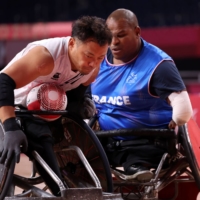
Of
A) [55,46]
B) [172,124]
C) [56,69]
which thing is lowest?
[172,124]

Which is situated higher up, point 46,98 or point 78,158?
point 46,98

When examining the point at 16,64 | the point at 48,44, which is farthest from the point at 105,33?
the point at 16,64

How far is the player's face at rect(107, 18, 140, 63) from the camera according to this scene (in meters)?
3.53

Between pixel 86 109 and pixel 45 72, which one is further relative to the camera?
pixel 86 109

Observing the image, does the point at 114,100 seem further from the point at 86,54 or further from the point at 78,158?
the point at 86,54

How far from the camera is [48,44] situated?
2629 millimetres

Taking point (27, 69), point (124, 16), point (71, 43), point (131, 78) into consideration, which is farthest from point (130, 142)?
point (27, 69)

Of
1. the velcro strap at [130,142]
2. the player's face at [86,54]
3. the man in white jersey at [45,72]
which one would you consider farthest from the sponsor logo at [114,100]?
the player's face at [86,54]

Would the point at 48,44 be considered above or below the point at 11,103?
above

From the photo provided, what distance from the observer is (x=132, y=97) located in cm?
339

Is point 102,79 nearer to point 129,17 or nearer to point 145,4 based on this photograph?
point 129,17

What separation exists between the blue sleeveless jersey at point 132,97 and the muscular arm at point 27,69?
3.10 feet

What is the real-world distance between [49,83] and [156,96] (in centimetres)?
93

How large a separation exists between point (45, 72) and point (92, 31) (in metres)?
0.30
